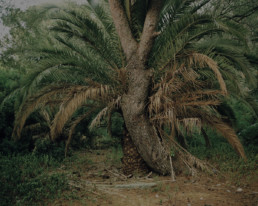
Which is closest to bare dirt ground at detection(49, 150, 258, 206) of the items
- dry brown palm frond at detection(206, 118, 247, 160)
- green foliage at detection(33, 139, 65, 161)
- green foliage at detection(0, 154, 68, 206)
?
green foliage at detection(0, 154, 68, 206)

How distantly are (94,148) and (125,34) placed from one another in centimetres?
490

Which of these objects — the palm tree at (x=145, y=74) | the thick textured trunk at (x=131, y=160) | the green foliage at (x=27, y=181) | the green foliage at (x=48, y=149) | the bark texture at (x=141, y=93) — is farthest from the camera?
the green foliage at (x=48, y=149)

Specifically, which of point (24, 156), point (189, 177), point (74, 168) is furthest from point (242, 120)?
point (24, 156)

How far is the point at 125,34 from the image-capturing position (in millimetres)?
5344

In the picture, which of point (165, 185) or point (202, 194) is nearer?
point (202, 194)

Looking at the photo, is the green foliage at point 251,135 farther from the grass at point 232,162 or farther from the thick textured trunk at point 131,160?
the thick textured trunk at point 131,160

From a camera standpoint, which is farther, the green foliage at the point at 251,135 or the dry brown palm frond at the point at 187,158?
the green foliage at the point at 251,135

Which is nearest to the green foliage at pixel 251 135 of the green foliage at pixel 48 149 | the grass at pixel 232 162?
the grass at pixel 232 162

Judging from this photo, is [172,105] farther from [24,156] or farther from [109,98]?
[24,156]

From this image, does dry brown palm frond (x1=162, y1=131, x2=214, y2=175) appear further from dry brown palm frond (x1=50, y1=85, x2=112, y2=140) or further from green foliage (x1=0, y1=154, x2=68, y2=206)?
green foliage (x1=0, y1=154, x2=68, y2=206)

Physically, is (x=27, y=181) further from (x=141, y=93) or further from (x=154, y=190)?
(x=141, y=93)

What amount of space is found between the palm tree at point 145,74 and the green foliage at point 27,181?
0.92m

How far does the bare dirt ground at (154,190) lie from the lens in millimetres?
3938

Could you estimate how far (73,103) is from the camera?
4773 mm
